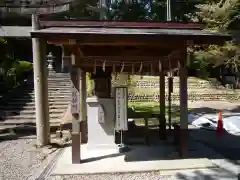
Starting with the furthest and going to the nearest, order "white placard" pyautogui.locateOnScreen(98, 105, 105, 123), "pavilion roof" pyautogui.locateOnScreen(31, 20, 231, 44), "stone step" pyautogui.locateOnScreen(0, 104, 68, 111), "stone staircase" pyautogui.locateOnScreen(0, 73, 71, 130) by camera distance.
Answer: "stone step" pyautogui.locateOnScreen(0, 104, 68, 111) → "stone staircase" pyautogui.locateOnScreen(0, 73, 71, 130) → "white placard" pyautogui.locateOnScreen(98, 105, 105, 123) → "pavilion roof" pyautogui.locateOnScreen(31, 20, 231, 44)

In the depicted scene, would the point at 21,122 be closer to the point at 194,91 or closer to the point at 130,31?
the point at 130,31

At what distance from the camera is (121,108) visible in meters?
7.15

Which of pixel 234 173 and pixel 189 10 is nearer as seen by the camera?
pixel 234 173

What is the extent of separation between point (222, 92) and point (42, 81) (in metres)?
17.8

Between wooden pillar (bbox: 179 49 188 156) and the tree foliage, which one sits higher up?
the tree foliage

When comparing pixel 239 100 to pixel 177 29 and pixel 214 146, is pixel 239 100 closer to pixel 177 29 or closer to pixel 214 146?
pixel 214 146

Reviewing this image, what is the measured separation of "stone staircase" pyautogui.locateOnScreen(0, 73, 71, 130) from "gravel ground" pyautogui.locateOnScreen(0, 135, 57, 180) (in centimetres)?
210

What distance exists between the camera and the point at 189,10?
27031 millimetres

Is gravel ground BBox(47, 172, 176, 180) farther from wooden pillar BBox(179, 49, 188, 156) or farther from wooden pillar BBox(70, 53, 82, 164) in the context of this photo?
wooden pillar BBox(179, 49, 188, 156)

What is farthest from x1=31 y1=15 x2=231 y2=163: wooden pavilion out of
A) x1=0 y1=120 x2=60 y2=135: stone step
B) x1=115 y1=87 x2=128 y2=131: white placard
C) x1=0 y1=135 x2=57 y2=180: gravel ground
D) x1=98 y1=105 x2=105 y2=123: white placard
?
x1=0 y1=120 x2=60 y2=135: stone step

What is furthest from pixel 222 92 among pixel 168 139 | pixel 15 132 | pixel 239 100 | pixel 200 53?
pixel 15 132

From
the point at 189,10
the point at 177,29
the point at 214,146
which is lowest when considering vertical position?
the point at 214,146

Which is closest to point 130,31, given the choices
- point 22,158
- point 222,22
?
point 22,158

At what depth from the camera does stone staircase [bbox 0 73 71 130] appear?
11.7 metres
